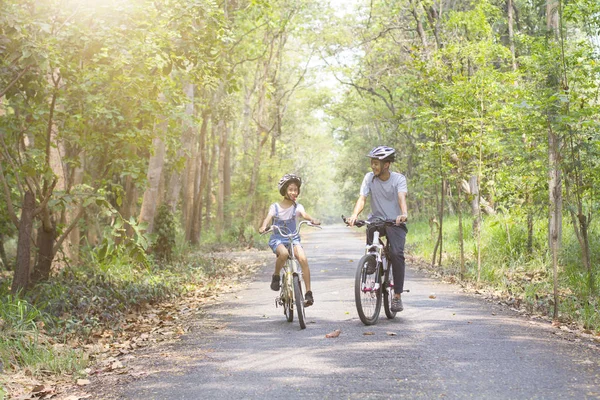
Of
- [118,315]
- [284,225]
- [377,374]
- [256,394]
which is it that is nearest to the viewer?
[256,394]

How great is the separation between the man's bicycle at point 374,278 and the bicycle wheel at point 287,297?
2.80 ft

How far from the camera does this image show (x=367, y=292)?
26.8 feet

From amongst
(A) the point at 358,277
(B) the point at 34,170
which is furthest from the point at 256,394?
(B) the point at 34,170

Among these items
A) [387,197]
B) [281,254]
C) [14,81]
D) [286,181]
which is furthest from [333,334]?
[14,81]

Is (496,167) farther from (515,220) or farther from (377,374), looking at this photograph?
(377,374)

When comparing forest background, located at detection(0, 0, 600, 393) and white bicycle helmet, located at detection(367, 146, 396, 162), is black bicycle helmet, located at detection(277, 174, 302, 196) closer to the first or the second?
white bicycle helmet, located at detection(367, 146, 396, 162)

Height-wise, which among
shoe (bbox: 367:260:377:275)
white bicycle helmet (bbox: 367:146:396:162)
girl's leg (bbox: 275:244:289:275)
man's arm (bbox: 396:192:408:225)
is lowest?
shoe (bbox: 367:260:377:275)

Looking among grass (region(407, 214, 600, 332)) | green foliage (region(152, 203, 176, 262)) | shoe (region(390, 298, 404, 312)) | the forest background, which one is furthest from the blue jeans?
green foliage (region(152, 203, 176, 262))

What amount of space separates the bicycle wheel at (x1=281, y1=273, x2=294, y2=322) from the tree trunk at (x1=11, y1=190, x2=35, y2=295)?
3.88m

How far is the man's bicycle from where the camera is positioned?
26.4 ft

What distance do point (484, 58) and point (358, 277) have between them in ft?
22.6

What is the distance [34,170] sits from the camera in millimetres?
9305

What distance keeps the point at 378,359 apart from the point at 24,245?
228 inches

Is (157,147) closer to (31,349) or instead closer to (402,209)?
(402,209)
